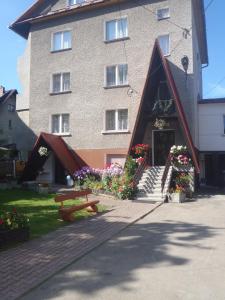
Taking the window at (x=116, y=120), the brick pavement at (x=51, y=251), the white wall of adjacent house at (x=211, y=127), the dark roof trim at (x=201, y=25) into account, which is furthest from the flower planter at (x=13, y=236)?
the dark roof trim at (x=201, y=25)

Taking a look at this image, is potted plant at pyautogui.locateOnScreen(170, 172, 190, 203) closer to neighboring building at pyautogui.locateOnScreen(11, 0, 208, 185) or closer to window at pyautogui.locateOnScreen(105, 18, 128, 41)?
neighboring building at pyautogui.locateOnScreen(11, 0, 208, 185)

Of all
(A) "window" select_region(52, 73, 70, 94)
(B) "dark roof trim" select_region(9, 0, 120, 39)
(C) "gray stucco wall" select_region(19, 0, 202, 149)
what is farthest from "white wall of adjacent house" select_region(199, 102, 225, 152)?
(B) "dark roof trim" select_region(9, 0, 120, 39)

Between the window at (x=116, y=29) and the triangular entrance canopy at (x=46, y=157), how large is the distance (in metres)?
7.44

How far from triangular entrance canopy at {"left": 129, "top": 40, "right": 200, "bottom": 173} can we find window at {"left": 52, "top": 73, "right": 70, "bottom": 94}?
6404 millimetres

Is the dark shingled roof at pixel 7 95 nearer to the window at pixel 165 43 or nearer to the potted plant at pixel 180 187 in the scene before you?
the window at pixel 165 43

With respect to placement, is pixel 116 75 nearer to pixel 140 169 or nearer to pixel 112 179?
pixel 140 169

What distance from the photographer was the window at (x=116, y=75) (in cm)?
2314

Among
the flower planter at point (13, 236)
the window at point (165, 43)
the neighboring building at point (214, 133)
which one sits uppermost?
the window at point (165, 43)

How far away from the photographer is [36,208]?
1402 cm

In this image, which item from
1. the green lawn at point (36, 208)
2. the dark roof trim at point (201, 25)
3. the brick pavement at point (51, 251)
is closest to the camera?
the brick pavement at point (51, 251)

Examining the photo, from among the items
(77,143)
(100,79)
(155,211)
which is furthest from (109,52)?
(155,211)

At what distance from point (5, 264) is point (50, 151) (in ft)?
53.3

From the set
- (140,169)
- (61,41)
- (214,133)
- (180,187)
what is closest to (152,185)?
(140,169)

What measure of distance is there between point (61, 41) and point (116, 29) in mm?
4102
